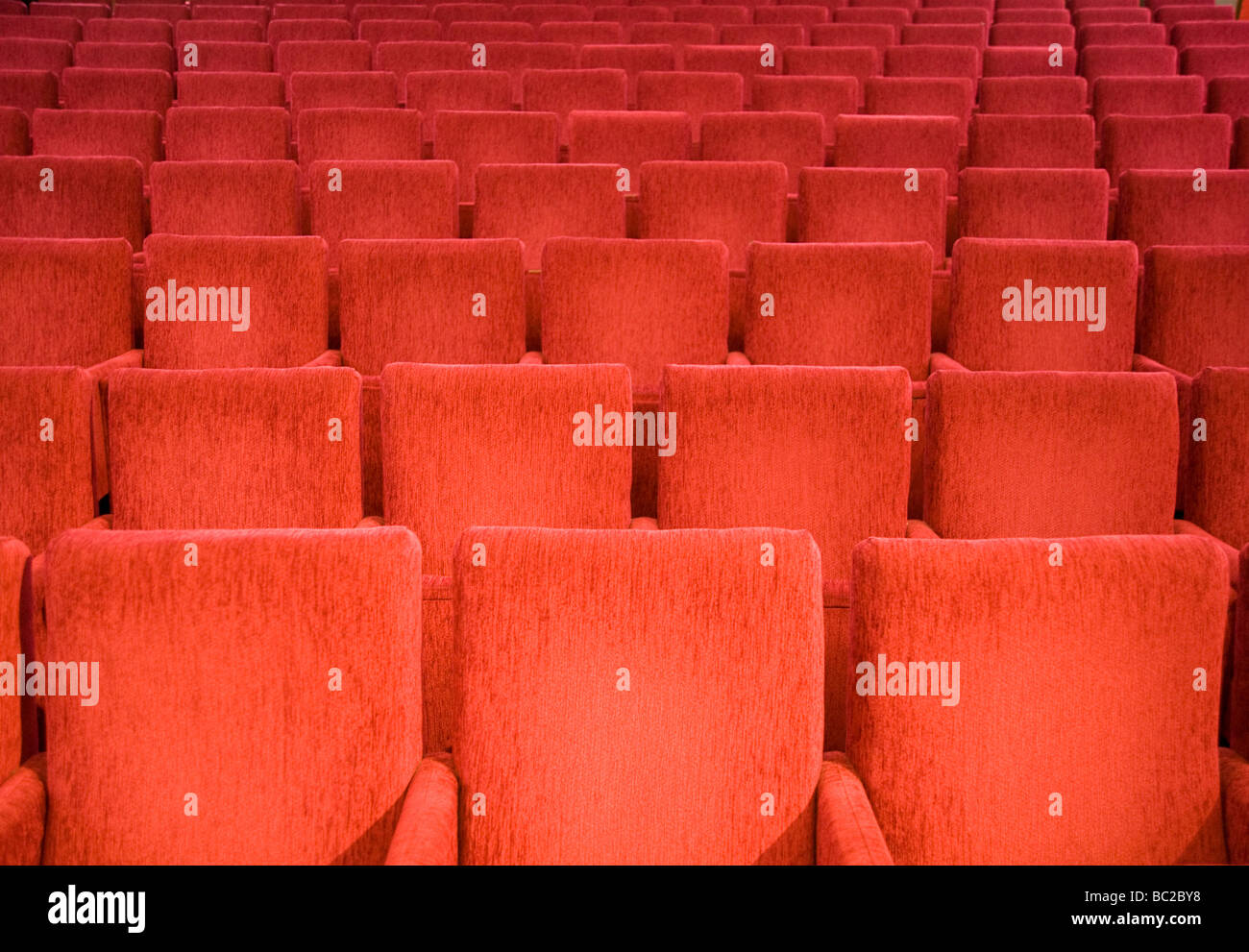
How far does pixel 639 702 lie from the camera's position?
38 centimetres

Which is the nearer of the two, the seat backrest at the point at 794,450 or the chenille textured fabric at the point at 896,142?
the seat backrest at the point at 794,450

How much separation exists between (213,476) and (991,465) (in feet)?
1.29

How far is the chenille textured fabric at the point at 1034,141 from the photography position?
1.01 meters

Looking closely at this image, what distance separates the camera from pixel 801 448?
0.56m

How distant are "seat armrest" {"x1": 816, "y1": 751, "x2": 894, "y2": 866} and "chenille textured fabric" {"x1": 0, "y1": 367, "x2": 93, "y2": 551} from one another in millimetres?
395

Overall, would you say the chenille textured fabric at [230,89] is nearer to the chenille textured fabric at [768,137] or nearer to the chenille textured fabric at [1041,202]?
the chenille textured fabric at [768,137]

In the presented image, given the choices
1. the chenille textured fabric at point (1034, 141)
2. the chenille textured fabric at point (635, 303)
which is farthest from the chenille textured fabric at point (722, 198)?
the chenille textured fabric at point (1034, 141)

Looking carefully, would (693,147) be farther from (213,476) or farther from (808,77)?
(213,476)

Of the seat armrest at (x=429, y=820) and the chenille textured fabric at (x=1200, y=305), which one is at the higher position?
the chenille textured fabric at (x=1200, y=305)

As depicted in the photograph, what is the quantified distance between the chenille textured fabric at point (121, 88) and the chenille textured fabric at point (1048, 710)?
104 cm

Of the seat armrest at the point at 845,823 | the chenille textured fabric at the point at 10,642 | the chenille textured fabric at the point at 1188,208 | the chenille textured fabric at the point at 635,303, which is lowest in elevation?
the seat armrest at the point at 845,823

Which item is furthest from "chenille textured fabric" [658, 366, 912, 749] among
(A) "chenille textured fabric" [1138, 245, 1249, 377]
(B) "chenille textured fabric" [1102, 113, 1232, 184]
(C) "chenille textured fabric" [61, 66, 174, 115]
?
(C) "chenille textured fabric" [61, 66, 174, 115]

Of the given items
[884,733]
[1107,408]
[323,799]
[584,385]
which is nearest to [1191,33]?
[1107,408]
